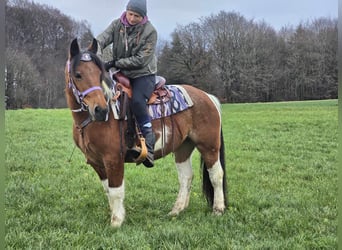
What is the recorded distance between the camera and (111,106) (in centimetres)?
366

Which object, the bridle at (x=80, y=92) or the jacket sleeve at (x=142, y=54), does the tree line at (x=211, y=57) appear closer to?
the bridle at (x=80, y=92)

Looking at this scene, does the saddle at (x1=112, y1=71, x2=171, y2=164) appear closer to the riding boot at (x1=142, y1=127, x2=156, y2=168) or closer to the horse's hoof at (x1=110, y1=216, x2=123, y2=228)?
the riding boot at (x1=142, y1=127, x2=156, y2=168)

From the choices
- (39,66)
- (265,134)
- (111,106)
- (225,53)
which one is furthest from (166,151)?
(265,134)

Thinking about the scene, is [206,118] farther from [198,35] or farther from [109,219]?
[198,35]

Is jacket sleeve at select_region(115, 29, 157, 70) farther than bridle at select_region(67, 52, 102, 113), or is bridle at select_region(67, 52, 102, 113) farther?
jacket sleeve at select_region(115, 29, 157, 70)

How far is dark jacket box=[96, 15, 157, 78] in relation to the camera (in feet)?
12.1

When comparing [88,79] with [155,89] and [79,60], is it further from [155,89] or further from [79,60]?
[155,89]

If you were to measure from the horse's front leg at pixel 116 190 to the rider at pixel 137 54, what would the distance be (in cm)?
34

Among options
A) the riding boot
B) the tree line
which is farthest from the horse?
the tree line

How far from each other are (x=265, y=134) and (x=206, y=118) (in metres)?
6.67

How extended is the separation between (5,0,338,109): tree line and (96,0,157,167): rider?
1.21 m

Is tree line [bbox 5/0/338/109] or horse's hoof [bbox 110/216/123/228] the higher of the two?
tree line [bbox 5/0/338/109]

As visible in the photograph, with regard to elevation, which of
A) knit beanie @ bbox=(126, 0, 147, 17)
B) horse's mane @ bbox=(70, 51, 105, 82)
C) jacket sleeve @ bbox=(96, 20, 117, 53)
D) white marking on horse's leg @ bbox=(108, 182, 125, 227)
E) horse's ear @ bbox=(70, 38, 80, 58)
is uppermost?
knit beanie @ bbox=(126, 0, 147, 17)

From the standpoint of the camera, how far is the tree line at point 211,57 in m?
4.71
